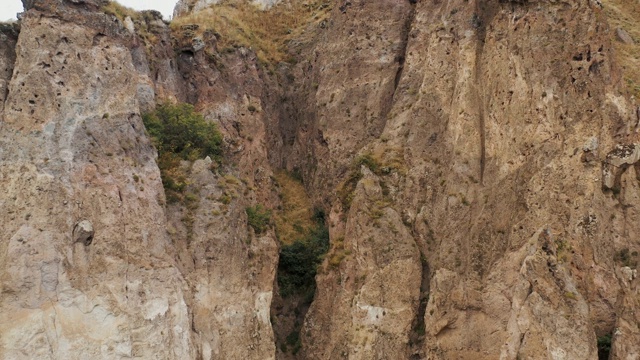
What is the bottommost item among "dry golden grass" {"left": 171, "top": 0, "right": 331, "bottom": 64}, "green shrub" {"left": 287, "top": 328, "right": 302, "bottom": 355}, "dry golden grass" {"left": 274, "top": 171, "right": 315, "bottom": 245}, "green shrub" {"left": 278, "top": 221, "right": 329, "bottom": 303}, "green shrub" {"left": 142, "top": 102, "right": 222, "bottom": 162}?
"green shrub" {"left": 287, "top": 328, "right": 302, "bottom": 355}

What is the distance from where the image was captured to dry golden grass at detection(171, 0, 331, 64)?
137 feet

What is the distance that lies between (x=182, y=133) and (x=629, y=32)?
2839 centimetres

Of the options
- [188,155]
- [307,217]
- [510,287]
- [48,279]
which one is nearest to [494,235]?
[510,287]

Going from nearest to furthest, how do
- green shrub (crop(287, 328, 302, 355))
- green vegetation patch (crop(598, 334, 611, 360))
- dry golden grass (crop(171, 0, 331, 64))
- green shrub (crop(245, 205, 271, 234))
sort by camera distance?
green vegetation patch (crop(598, 334, 611, 360))
green shrub (crop(287, 328, 302, 355))
green shrub (crop(245, 205, 271, 234))
dry golden grass (crop(171, 0, 331, 64))

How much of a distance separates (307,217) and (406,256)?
8455 millimetres

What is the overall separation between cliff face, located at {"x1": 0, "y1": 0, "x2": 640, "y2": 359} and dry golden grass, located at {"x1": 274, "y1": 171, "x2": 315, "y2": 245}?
1242mm

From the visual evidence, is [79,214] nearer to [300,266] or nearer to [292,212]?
[300,266]

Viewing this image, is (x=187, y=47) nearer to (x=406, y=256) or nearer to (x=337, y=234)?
(x=337, y=234)

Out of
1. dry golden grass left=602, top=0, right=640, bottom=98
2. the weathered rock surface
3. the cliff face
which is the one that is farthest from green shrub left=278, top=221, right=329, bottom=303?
dry golden grass left=602, top=0, right=640, bottom=98

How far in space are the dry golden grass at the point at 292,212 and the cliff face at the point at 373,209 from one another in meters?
1.24

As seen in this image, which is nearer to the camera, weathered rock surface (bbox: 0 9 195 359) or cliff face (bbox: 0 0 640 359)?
weathered rock surface (bbox: 0 9 195 359)

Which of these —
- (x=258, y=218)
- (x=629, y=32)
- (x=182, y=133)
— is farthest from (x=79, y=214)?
(x=629, y=32)

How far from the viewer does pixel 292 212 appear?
3800cm

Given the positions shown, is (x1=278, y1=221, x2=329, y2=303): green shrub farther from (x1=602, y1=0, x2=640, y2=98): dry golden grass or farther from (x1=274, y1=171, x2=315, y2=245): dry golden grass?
(x1=602, y1=0, x2=640, y2=98): dry golden grass
